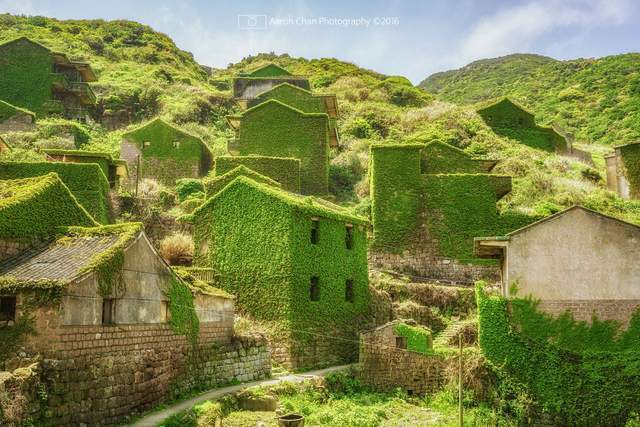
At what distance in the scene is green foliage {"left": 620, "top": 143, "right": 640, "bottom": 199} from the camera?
46.6 meters

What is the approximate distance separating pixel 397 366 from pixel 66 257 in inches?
544

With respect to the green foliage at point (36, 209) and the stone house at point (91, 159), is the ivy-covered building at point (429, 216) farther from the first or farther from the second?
the green foliage at point (36, 209)

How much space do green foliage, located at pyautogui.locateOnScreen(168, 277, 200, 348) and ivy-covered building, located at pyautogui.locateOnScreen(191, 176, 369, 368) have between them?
5.14 metres

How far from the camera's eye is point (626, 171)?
4728 cm

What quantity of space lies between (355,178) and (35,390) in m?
33.7

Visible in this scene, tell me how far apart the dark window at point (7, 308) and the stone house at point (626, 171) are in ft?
142

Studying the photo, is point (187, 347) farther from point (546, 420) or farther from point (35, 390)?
point (546, 420)

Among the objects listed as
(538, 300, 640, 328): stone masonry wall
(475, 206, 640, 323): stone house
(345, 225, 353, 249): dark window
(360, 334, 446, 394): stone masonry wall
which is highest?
(345, 225, 353, 249): dark window

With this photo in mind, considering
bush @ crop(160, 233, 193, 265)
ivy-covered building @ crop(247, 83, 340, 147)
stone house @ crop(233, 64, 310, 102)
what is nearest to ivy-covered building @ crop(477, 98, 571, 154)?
stone house @ crop(233, 64, 310, 102)

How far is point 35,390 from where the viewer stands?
1224 centimetres

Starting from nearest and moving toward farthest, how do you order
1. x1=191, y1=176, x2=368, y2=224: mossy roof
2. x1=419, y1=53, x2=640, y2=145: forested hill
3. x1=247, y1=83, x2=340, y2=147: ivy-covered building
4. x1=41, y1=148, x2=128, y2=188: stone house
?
1. x1=191, y1=176, x2=368, y2=224: mossy roof
2. x1=41, y1=148, x2=128, y2=188: stone house
3. x1=247, y1=83, x2=340, y2=147: ivy-covered building
4. x1=419, y1=53, x2=640, y2=145: forested hill

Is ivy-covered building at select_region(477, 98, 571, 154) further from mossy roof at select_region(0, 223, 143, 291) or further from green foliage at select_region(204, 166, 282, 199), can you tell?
mossy roof at select_region(0, 223, 143, 291)

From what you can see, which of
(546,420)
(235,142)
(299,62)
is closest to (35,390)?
(546,420)

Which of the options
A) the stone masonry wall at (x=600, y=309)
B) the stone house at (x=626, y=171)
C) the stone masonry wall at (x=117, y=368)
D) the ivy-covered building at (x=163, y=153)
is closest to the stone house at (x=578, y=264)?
the stone masonry wall at (x=600, y=309)
